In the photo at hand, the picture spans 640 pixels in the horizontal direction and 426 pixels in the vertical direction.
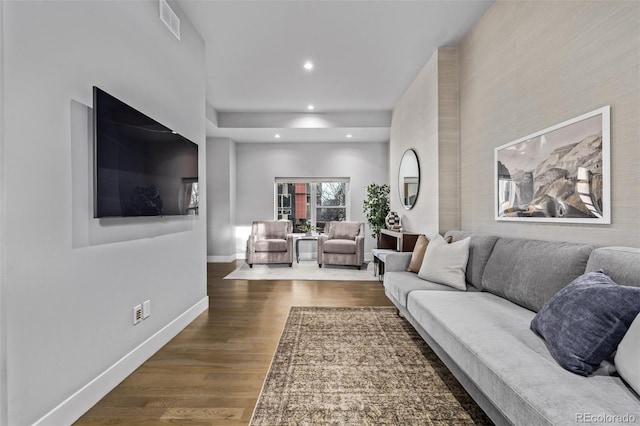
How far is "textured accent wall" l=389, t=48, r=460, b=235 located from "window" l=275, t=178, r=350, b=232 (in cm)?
304

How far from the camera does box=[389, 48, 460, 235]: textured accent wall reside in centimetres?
358

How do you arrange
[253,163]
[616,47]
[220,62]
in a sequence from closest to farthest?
[616,47], [220,62], [253,163]

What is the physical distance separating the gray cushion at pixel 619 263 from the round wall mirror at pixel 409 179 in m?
2.81

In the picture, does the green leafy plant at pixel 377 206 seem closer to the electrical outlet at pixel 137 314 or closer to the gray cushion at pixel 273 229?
the gray cushion at pixel 273 229

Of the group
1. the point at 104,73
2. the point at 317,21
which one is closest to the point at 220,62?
the point at 317,21

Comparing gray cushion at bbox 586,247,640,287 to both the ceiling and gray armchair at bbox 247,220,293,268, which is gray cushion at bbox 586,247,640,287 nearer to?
the ceiling

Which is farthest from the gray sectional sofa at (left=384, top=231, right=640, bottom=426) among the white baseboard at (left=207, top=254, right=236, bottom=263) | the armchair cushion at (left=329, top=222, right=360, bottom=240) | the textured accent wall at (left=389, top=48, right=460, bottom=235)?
the white baseboard at (left=207, top=254, right=236, bottom=263)

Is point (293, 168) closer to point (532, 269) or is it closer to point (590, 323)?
point (532, 269)

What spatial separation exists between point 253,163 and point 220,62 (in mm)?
3272

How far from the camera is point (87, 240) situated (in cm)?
170

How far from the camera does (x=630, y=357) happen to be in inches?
42.5

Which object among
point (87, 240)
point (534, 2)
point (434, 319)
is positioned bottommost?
point (434, 319)

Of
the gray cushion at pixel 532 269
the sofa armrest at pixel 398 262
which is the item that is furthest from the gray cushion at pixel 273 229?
the gray cushion at pixel 532 269

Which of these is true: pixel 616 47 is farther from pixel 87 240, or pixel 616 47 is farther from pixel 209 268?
pixel 209 268
